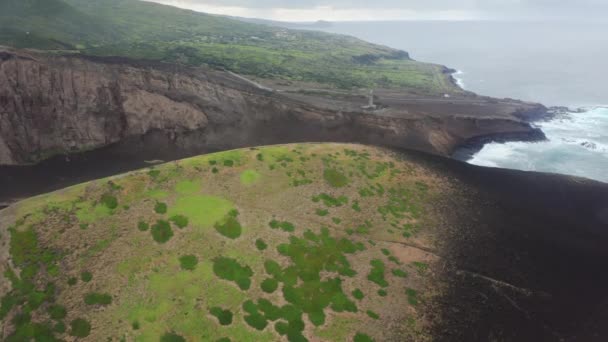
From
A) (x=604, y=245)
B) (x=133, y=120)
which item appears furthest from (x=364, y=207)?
(x=133, y=120)

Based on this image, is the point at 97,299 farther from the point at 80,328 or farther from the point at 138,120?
the point at 138,120

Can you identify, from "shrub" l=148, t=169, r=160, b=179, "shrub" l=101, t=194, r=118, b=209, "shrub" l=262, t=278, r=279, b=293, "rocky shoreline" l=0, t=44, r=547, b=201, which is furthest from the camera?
"rocky shoreline" l=0, t=44, r=547, b=201

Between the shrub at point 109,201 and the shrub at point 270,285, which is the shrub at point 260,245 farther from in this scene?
the shrub at point 109,201

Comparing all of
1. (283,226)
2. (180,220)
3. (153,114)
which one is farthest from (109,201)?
(153,114)

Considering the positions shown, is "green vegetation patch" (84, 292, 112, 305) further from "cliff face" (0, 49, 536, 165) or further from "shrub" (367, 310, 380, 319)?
"cliff face" (0, 49, 536, 165)

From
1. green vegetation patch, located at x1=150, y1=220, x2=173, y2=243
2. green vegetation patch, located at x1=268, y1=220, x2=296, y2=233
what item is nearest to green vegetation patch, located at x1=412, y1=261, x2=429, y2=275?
→ green vegetation patch, located at x1=268, y1=220, x2=296, y2=233

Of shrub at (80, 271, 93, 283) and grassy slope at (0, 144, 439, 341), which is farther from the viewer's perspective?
shrub at (80, 271, 93, 283)
